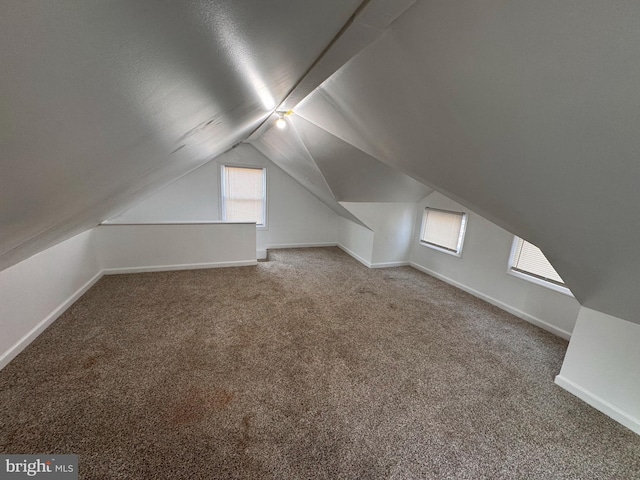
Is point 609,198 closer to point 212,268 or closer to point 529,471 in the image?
point 529,471

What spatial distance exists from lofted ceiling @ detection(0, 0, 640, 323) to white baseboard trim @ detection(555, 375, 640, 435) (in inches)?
26.9

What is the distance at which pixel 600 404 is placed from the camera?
74.7 inches

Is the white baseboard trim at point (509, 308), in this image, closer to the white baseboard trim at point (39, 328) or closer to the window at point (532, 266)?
the window at point (532, 266)

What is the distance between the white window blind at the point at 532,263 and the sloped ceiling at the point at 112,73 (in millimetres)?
3214

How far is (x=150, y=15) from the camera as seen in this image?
1.40ft

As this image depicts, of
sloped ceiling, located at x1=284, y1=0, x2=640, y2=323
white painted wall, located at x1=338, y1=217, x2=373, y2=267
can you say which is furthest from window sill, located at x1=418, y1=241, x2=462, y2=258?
sloped ceiling, located at x1=284, y1=0, x2=640, y2=323

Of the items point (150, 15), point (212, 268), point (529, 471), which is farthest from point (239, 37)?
point (212, 268)

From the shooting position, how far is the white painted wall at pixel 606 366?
1754mm

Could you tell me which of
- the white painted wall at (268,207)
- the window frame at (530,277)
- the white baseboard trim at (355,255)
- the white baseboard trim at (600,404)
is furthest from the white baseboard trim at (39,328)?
the window frame at (530,277)

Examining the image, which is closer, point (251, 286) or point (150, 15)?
point (150, 15)

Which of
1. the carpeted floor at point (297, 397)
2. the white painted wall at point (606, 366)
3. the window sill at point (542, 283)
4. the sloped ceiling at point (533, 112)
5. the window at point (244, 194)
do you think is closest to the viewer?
the sloped ceiling at point (533, 112)

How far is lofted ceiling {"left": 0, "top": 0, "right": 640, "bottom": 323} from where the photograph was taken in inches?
17.3

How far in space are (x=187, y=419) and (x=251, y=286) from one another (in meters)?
2.08

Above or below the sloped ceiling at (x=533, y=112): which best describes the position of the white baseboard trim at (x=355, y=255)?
below
